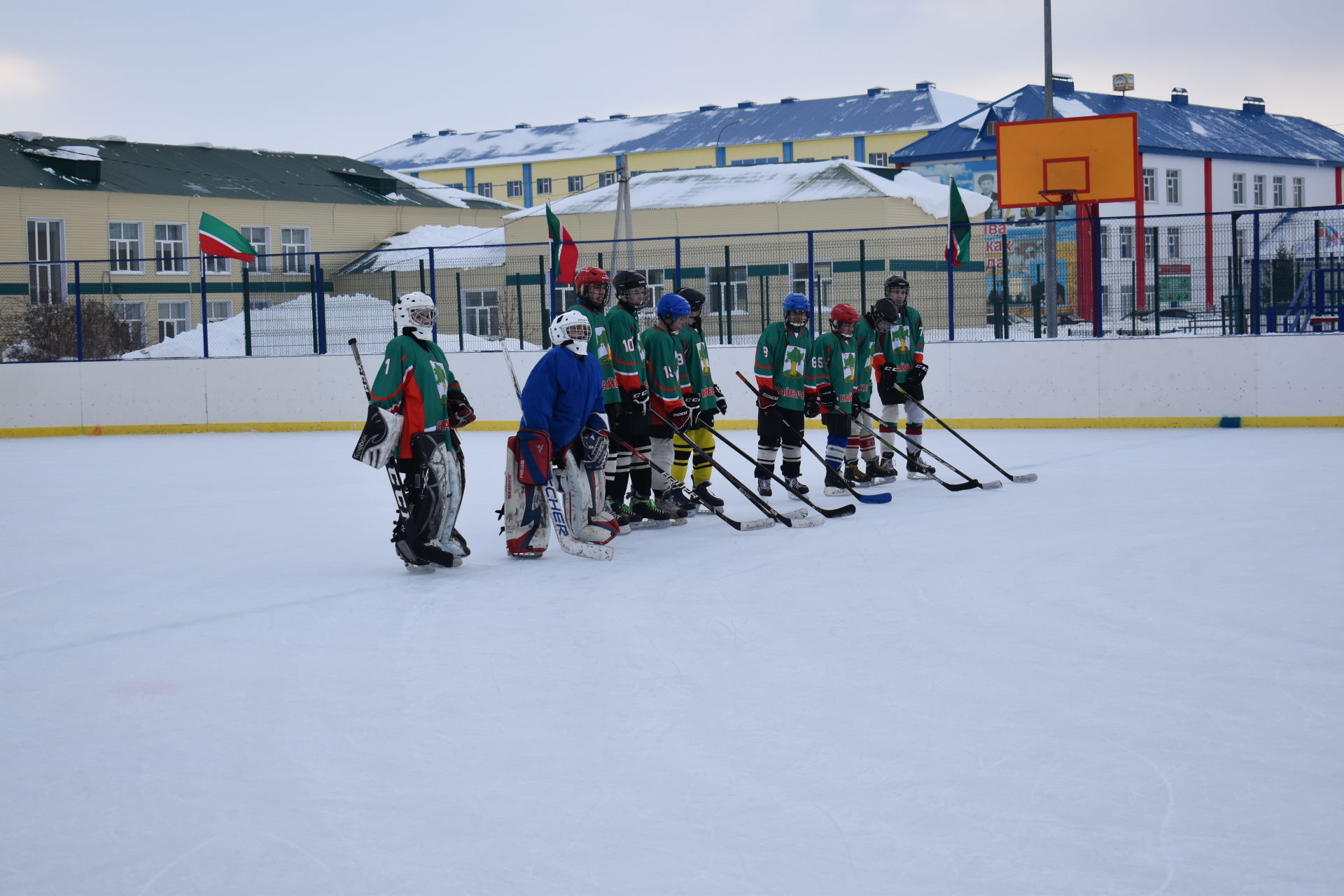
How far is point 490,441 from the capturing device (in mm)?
13734

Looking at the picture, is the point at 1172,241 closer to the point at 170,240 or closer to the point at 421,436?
the point at 421,436

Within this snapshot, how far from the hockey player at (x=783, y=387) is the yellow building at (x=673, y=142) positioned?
135ft

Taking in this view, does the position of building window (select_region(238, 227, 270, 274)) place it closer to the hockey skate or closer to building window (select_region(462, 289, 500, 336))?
building window (select_region(462, 289, 500, 336))

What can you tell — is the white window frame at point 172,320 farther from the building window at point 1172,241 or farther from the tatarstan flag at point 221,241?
the building window at point 1172,241

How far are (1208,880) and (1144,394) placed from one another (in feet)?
37.2

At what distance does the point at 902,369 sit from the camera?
9.66 metres

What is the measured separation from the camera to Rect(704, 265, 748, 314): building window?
15.2 meters

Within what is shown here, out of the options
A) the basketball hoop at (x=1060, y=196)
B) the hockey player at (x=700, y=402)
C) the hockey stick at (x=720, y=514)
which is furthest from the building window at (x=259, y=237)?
the hockey stick at (x=720, y=514)

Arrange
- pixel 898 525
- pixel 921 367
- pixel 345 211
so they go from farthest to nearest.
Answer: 1. pixel 345 211
2. pixel 921 367
3. pixel 898 525

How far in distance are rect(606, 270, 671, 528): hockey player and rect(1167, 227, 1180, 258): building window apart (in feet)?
24.7

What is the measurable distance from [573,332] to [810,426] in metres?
7.87

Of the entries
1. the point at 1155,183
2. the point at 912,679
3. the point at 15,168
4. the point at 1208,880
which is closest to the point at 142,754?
the point at 912,679

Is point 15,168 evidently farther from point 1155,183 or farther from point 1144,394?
point 1155,183

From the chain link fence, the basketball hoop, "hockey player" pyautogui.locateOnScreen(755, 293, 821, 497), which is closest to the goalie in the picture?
"hockey player" pyautogui.locateOnScreen(755, 293, 821, 497)
